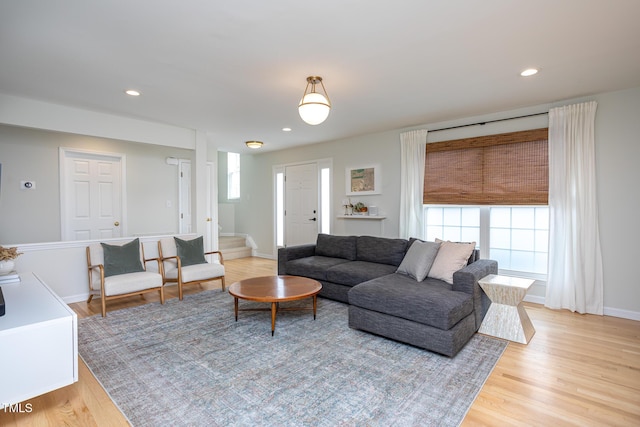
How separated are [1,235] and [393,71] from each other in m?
5.48

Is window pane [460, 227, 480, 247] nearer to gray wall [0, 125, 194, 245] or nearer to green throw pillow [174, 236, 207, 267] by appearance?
green throw pillow [174, 236, 207, 267]

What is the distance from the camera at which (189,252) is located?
4.55 metres

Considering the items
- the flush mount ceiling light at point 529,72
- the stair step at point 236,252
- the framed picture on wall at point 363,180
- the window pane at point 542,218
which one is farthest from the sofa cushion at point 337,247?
the stair step at point 236,252

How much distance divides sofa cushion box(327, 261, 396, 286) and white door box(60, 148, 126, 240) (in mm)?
3937

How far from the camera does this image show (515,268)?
4250mm

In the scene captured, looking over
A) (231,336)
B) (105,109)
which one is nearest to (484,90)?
(231,336)

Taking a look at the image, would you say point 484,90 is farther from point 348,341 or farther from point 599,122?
point 348,341

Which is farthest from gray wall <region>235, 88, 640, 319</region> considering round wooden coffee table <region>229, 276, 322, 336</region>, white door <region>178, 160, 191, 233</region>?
white door <region>178, 160, 191, 233</region>

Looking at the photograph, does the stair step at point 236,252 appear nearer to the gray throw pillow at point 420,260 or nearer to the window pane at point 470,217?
the gray throw pillow at point 420,260

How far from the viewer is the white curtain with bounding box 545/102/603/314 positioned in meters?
3.57

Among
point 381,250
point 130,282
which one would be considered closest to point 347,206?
point 381,250

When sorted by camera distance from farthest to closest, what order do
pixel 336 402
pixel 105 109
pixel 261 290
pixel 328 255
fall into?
pixel 328 255, pixel 105 109, pixel 261 290, pixel 336 402

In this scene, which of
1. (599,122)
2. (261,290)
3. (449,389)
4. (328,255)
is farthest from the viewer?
(328,255)

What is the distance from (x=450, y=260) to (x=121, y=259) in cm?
388
